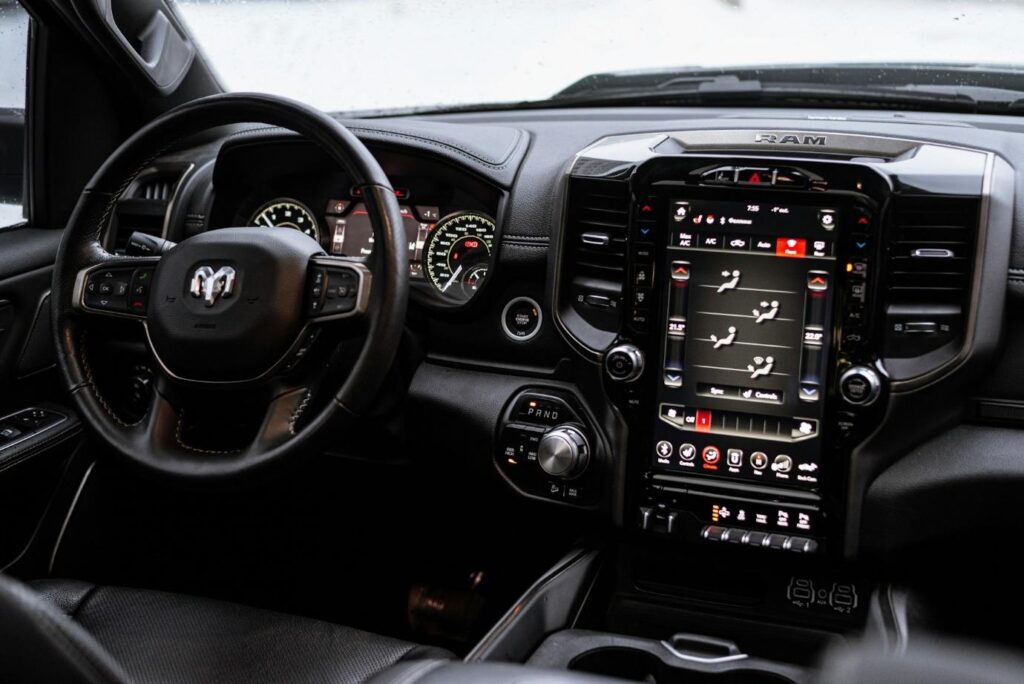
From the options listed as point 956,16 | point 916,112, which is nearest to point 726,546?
point 916,112

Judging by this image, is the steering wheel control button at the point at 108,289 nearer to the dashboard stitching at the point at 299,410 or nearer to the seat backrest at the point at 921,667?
the dashboard stitching at the point at 299,410

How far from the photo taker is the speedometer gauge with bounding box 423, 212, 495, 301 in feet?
7.41

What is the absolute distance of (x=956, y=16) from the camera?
6.88 ft

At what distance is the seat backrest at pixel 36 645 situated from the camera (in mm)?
900

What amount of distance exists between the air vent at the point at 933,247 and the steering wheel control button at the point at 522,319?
2.24 ft

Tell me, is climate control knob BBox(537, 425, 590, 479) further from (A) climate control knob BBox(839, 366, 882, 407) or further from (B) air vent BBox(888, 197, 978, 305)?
(B) air vent BBox(888, 197, 978, 305)

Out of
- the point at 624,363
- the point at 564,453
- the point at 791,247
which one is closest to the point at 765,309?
the point at 791,247

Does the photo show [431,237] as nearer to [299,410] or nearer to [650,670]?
[299,410]

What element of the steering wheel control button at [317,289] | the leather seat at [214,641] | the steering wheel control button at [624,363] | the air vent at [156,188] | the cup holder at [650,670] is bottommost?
the cup holder at [650,670]

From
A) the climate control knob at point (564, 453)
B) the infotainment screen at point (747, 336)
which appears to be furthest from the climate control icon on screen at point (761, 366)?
the climate control knob at point (564, 453)

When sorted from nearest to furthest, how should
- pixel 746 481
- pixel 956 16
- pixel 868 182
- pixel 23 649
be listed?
pixel 23 649 → pixel 868 182 → pixel 746 481 → pixel 956 16

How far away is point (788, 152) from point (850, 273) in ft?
0.77

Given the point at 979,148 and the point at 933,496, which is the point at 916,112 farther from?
the point at 933,496

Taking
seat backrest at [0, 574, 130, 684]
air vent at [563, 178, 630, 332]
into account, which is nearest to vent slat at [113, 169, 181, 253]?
air vent at [563, 178, 630, 332]
